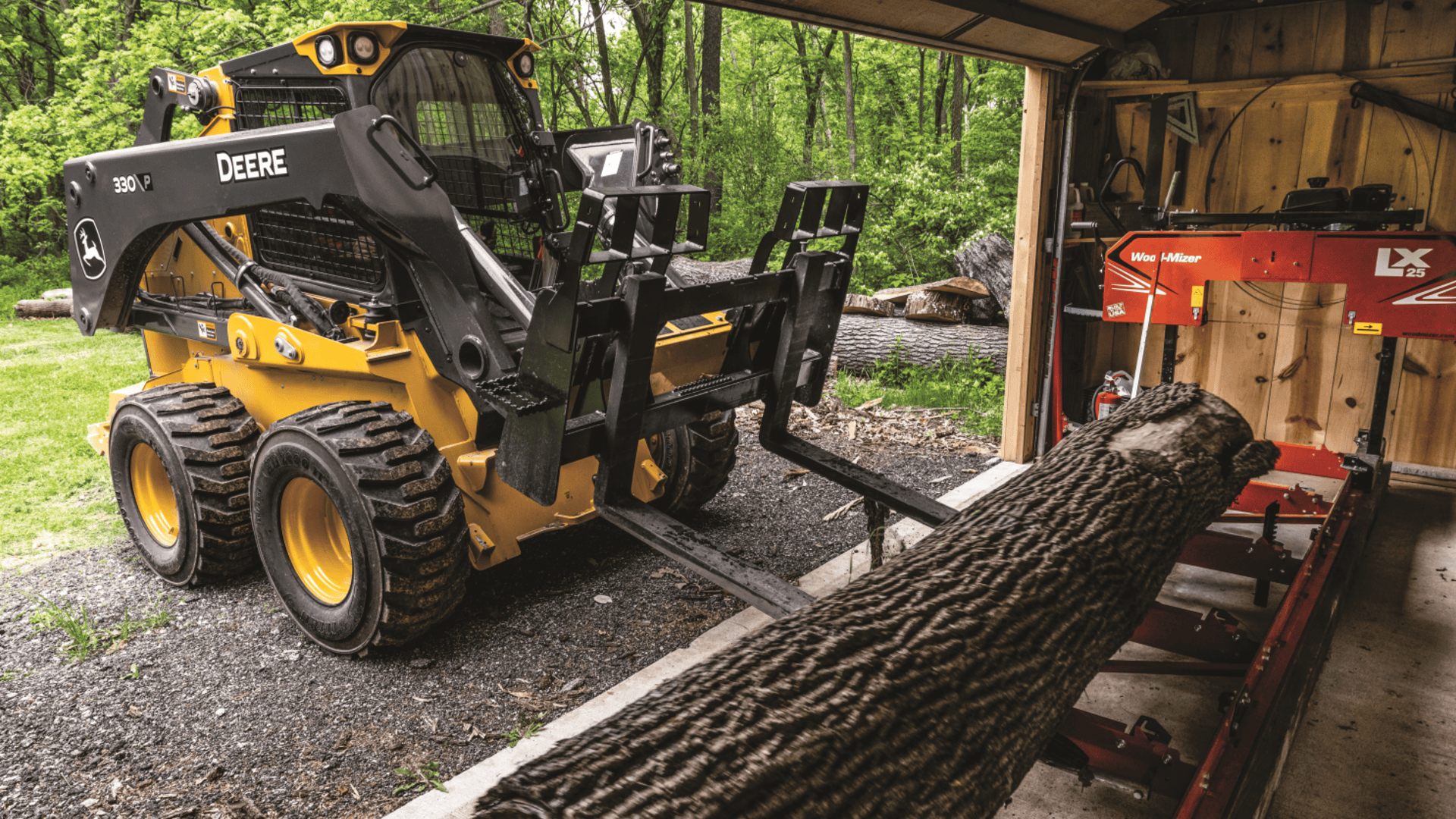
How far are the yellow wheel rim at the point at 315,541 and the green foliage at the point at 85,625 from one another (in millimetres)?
807

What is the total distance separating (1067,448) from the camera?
10.1 feet

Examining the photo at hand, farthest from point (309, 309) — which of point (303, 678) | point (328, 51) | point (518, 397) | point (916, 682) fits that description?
point (916, 682)

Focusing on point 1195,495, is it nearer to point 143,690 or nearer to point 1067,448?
point 1067,448

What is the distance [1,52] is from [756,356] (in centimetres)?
2131

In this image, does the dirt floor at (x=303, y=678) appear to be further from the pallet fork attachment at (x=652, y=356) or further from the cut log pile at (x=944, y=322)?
the cut log pile at (x=944, y=322)

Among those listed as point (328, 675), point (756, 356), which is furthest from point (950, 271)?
point (328, 675)

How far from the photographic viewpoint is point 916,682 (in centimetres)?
181

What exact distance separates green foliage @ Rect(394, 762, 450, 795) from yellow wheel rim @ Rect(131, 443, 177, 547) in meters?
2.68

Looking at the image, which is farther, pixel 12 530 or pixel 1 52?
pixel 1 52

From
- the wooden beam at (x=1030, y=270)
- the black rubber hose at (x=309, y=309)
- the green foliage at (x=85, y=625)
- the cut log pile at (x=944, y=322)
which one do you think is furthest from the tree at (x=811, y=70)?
the green foliage at (x=85, y=625)

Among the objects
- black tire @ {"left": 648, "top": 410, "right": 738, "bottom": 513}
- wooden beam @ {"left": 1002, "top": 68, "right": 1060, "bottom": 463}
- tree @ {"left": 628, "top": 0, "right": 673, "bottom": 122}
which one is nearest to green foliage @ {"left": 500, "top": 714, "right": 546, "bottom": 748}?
black tire @ {"left": 648, "top": 410, "right": 738, "bottom": 513}

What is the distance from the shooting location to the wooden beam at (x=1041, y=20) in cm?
408

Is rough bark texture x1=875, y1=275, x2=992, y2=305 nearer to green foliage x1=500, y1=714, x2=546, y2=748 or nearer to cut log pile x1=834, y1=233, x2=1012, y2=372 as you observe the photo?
cut log pile x1=834, y1=233, x2=1012, y2=372

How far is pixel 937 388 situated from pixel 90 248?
21.3 feet
